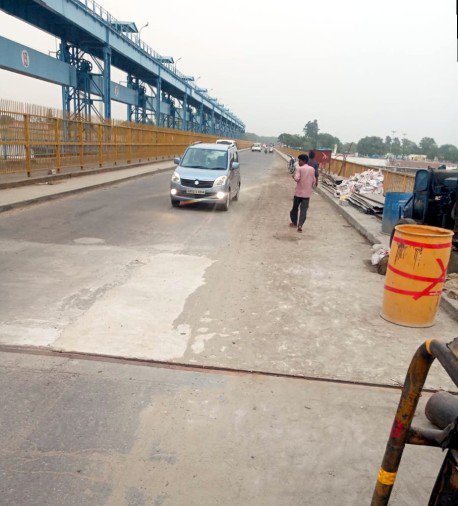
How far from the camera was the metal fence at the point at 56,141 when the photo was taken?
13.4 meters

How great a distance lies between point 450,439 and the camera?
159cm

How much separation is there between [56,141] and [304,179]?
10952mm

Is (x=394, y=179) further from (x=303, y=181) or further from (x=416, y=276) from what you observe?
(x=416, y=276)

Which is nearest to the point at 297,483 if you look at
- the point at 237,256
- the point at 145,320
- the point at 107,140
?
the point at 145,320

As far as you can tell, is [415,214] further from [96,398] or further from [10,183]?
[10,183]

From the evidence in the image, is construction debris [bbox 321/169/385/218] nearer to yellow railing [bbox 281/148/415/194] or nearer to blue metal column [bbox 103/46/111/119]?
yellow railing [bbox 281/148/415/194]

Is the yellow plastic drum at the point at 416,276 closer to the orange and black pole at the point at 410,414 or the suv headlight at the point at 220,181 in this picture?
the orange and black pole at the point at 410,414

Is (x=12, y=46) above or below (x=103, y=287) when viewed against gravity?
above

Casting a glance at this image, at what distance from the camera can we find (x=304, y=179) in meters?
9.76

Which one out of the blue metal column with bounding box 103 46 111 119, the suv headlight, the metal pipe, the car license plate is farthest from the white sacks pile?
the blue metal column with bounding box 103 46 111 119

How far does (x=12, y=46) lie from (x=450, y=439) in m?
27.6

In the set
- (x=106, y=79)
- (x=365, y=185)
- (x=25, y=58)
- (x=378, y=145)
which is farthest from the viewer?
(x=378, y=145)

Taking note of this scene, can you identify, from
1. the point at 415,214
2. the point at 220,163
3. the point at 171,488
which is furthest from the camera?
the point at 220,163

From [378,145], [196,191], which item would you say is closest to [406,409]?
[196,191]
